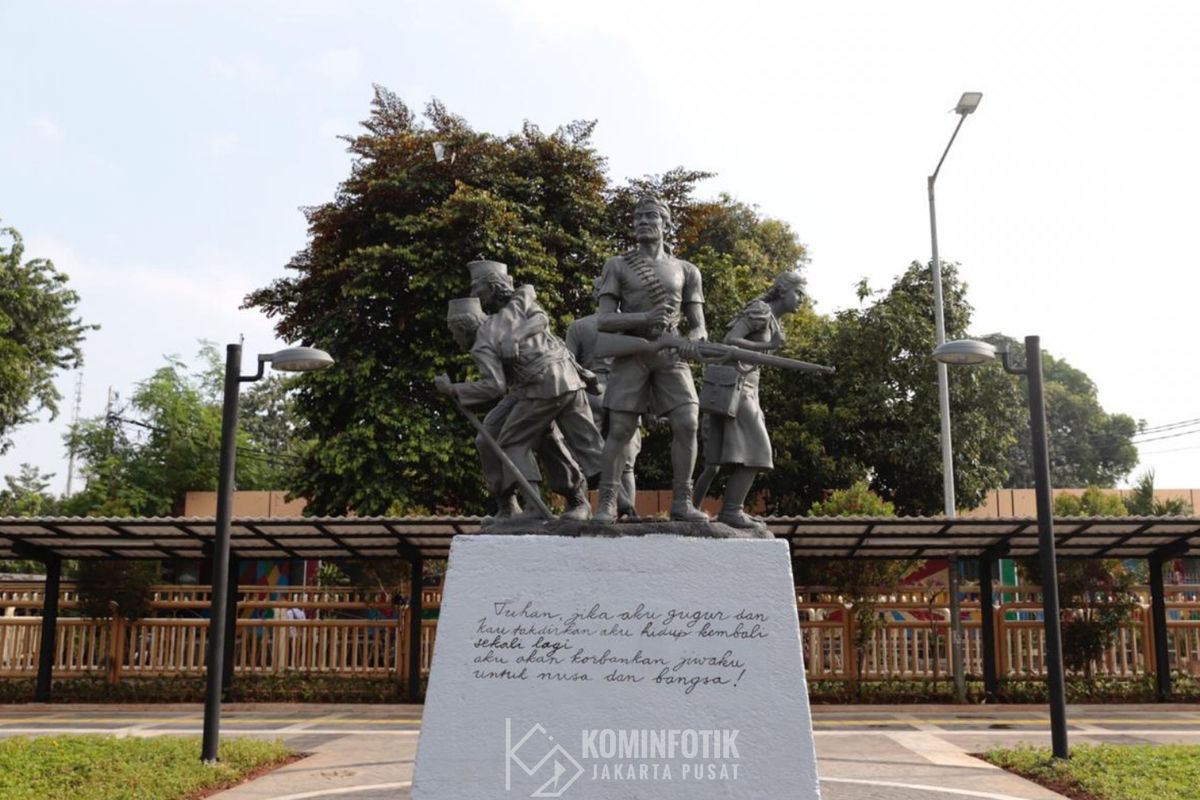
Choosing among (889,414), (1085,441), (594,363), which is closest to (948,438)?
(889,414)

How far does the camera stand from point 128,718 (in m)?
13.0

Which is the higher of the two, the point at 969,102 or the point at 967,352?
the point at 969,102

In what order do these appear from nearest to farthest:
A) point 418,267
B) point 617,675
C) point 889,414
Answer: point 617,675
point 418,267
point 889,414

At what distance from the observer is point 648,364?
23.7 ft

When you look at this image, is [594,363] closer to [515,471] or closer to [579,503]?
[579,503]

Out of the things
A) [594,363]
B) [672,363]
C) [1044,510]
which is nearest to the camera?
[672,363]

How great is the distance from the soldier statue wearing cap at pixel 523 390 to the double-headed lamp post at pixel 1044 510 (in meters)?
3.47

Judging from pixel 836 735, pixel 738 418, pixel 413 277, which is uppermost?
pixel 413 277

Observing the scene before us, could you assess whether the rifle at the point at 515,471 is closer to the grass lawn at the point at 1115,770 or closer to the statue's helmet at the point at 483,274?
the statue's helmet at the point at 483,274

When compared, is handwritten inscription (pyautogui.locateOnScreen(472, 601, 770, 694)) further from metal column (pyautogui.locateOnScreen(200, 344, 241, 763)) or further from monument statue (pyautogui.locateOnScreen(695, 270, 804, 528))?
metal column (pyautogui.locateOnScreen(200, 344, 241, 763))

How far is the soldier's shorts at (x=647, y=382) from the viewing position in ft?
23.7

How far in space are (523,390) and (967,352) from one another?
4.04 meters

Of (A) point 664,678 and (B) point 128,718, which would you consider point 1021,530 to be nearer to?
(A) point 664,678

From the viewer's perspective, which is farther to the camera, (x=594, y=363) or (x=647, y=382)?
(x=594, y=363)
